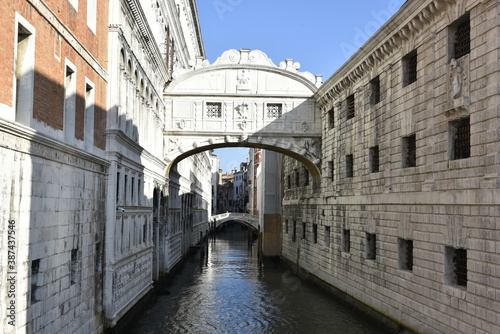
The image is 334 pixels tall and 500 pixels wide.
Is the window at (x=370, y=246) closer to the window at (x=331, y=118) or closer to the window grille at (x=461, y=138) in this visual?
the window grille at (x=461, y=138)

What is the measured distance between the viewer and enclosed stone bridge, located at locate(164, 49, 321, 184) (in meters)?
22.4

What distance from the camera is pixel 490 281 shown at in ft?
31.6

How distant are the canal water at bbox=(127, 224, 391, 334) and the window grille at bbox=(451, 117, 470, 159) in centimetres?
552

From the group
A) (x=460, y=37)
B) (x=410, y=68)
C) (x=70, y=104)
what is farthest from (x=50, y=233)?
(x=410, y=68)

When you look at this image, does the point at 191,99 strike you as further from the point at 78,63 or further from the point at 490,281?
the point at 490,281

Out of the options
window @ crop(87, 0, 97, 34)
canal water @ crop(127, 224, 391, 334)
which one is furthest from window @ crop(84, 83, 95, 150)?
canal water @ crop(127, 224, 391, 334)

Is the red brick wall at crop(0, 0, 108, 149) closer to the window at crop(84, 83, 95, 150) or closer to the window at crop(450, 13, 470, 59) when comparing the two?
the window at crop(84, 83, 95, 150)

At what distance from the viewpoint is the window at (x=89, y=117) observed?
37.2ft

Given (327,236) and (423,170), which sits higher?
(423,170)

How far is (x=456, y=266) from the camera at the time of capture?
1124 centimetres

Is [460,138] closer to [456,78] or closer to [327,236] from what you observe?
[456,78]

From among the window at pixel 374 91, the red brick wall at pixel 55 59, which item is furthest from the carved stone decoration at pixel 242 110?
the red brick wall at pixel 55 59

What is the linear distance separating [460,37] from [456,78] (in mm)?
953

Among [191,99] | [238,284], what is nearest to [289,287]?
[238,284]
